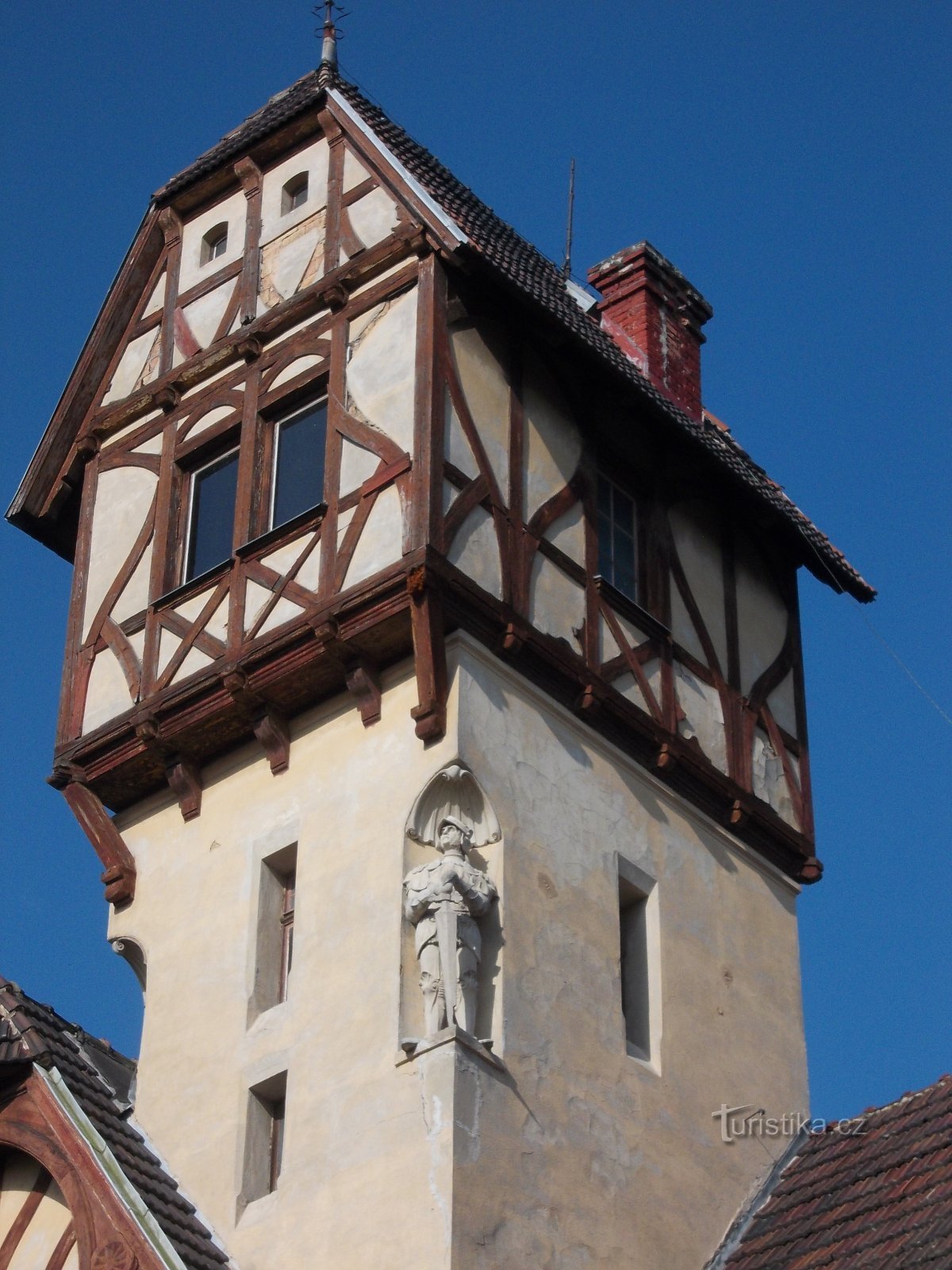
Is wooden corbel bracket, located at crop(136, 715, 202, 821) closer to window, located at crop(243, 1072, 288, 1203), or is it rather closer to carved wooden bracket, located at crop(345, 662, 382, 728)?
carved wooden bracket, located at crop(345, 662, 382, 728)

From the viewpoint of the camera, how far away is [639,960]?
65.3 feet

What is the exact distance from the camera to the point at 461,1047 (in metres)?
17.5

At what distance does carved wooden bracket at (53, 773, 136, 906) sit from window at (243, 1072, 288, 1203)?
2473 mm

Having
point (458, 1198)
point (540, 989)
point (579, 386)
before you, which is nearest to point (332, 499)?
point (579, 386)

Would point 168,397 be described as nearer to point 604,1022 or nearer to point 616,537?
point 616,537

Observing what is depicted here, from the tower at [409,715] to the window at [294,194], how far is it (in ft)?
0.15

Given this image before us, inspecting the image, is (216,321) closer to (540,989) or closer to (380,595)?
(380,595)

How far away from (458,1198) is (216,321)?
27.5 feet

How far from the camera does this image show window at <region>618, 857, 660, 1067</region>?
63.8ft

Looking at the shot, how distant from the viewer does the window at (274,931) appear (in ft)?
62.6

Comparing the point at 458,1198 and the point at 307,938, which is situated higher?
the point at 307,938

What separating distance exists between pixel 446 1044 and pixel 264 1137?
1.90 metres

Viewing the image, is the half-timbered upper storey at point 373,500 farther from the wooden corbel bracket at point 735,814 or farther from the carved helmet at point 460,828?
the carved helmet at point 460,828

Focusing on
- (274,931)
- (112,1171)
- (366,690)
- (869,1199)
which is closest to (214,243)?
(366,690)
